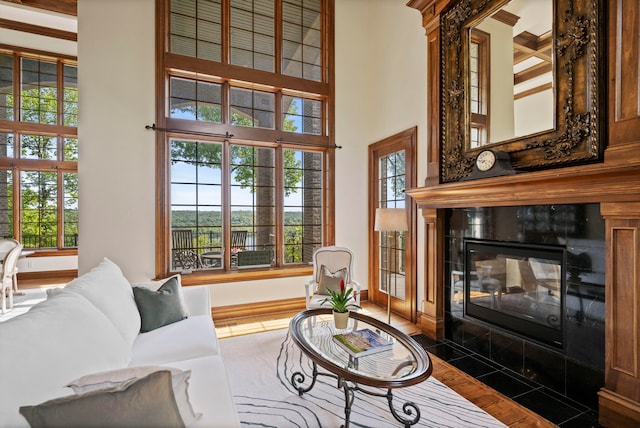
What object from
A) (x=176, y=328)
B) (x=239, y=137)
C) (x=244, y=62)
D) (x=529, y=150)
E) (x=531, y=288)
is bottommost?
(x=176, y=328)

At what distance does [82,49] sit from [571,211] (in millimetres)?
5027

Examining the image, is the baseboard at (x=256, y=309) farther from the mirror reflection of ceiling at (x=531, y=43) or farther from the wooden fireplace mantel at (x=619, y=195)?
the mirror reflection of ceiling at (x=531, y=43)

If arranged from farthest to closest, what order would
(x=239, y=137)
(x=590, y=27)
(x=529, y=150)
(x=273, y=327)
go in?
(x=239, y=137) < (x=273, y=327) < (x=529, y=150) < (x=590, y=27)

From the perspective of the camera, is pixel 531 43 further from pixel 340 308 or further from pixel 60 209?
pixel 60 209

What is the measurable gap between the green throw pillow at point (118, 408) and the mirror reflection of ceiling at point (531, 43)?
122 inches

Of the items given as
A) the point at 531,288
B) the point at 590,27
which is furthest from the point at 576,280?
the point at 590,27

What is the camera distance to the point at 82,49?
345cm

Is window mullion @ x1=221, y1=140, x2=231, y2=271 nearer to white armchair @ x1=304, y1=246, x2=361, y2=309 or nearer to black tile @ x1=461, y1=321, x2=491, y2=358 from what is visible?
white armchair @ x1=304, y1=246, x2=361, y2=309

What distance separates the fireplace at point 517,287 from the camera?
2.36 meters

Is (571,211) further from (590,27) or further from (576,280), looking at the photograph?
(590,27)

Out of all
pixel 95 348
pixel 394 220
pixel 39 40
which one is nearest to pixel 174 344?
pixel 95 348

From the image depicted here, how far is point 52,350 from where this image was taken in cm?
119

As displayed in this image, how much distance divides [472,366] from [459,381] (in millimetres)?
330

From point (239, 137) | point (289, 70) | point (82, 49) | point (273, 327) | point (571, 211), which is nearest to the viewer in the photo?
point (571, 211)
